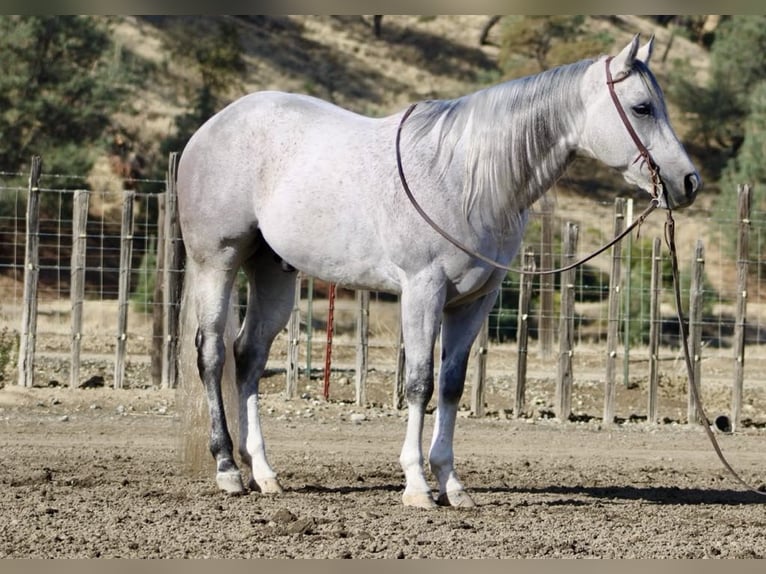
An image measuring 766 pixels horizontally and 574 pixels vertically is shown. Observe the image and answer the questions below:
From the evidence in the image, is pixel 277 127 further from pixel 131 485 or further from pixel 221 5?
pixel 131 485

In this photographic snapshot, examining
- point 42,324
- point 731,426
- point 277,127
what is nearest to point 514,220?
point 277,127

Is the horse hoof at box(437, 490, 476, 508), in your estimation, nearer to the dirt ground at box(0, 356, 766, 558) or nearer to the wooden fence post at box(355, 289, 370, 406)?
the dirt ground at box(0, 356, 766, 558)

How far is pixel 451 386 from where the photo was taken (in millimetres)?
6844

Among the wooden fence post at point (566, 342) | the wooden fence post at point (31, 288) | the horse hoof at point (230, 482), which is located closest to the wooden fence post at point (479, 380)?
the wooden fence post at point (566, 342)

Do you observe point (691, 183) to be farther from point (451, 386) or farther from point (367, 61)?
point (367, 61)

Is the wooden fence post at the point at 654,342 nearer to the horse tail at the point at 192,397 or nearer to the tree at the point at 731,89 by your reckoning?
the horse tail at the point at 192,397

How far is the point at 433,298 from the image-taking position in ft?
21.4

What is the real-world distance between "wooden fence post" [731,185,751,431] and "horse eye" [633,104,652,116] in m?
6.15

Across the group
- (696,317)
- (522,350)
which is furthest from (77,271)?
(696,317)

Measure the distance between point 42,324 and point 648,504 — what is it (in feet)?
48.6

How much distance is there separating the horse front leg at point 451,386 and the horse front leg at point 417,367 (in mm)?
138

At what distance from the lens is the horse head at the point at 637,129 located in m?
6.24

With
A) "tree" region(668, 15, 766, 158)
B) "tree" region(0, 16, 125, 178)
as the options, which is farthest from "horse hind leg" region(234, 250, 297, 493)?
"tree" region(668, 15, 766, 158)

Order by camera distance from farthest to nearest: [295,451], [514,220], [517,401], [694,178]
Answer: [517,401]
[295,451]
[514,220]
[694,178]
